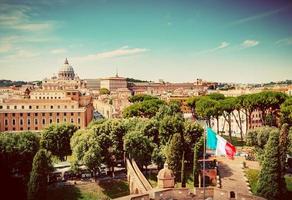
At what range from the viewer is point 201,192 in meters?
12.1

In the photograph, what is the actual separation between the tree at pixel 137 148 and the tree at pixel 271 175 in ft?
22.0

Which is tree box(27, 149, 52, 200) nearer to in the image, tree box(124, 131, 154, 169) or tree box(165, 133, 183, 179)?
tree box(124, 131, 154, 169)

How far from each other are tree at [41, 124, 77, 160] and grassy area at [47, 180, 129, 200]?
17.2ft

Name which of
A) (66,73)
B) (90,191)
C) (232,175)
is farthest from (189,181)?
(66,73)

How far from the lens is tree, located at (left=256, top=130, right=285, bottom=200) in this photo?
16.1 m

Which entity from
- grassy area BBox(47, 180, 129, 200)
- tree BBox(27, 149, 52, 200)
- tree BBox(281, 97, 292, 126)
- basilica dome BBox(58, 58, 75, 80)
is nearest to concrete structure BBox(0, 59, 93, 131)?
grassy area BBox(47, 180, 129, 200)

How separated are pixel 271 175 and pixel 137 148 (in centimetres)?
750

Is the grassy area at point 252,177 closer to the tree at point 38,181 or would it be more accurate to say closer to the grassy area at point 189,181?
the grassy area at point 189,181

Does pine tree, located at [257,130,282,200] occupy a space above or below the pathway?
above

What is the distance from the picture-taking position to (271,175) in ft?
53.6

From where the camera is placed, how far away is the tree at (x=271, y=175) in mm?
16141

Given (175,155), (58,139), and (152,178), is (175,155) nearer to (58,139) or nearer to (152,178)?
(152,178)

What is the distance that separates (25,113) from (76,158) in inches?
506

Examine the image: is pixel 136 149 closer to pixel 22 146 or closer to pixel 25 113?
pixel 22 146
